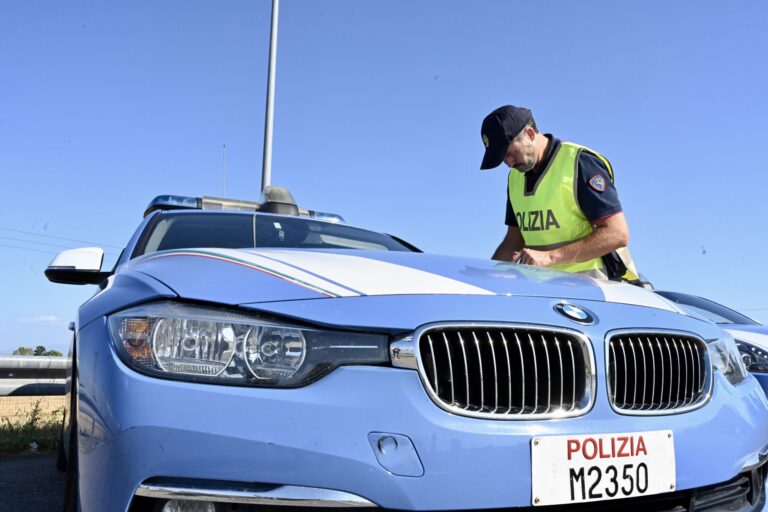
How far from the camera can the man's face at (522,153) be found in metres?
3.32

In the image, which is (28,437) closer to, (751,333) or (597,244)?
(597,244)

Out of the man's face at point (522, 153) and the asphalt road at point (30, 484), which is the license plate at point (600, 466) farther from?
the asphalt road at point (30, 484)

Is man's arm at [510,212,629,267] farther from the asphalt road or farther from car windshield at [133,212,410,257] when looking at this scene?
the asphalt road

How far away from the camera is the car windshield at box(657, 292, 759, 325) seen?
548 cm

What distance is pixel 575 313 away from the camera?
1.85 meters

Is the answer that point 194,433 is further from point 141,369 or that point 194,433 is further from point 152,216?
point 152,216

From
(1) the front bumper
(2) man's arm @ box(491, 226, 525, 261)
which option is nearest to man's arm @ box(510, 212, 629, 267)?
(2) man's arm @ box(491, 226, 525, 261)

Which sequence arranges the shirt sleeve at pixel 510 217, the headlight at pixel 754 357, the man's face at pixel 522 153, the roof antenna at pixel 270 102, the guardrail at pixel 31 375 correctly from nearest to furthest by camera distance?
the man's face at pixel 522 153 → the shirt sleeve at pixel 510 217 → the headlight at pixel 754 357 → the guardrail at pixel 31 375 → the roof antenna at pixel 270 102

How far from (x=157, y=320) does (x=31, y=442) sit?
161 inches

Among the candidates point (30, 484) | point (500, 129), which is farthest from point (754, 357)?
point (30, 484)

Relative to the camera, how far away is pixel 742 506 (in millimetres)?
2098

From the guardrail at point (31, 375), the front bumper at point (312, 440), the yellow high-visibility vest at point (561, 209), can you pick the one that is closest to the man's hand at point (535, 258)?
the yellow high-visibility vest at point (561, 209)

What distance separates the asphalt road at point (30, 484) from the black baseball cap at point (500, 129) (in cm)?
266

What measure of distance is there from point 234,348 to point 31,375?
616cm
